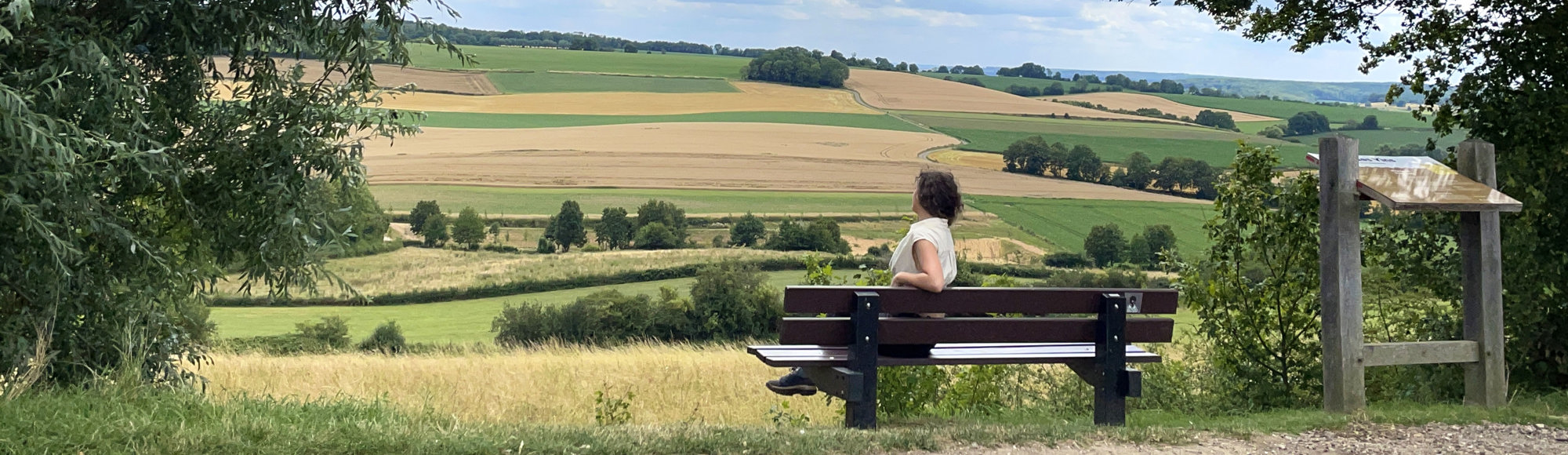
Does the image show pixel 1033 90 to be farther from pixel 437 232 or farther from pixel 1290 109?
pixel 437 232

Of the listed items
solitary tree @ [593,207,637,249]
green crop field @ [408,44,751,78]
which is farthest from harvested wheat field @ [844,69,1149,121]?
solitary tree @ [593,207,637,249]

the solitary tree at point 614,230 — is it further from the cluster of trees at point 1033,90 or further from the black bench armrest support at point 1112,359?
the black bench armrest support at point 1112,359

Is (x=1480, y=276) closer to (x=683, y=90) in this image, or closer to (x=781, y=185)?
(x=781, y=185)

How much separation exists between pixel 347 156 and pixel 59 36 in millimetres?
2040

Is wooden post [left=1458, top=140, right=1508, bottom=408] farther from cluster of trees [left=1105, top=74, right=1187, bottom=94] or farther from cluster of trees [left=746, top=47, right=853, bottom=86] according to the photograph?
cluster of trees [left=1105, top=74, right=1187, bottom=94]

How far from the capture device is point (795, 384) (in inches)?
240

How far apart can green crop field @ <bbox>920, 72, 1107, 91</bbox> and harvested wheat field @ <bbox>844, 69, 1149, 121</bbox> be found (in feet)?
8.60

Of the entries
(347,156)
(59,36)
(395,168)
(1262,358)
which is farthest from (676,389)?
(395,168)

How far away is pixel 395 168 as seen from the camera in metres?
82.6

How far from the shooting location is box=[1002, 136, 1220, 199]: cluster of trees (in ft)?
264

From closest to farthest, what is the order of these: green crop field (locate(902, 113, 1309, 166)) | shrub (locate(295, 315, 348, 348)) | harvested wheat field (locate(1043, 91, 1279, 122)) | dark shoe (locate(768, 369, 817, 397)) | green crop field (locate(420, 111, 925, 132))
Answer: dark shoe (locate(768, 369, 817, 397)), shrub (locate(295, 315, 348, 348)), green crop field (locate(902, 113, 1309, 166)), green crop field (locate(420, 111, 925, 132)), harvested wheat field (locate(1043, 91, 1279, 122))

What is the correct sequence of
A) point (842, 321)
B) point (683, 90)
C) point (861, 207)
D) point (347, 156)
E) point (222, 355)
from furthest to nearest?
point (683, 90), point (861, 207), point (222, 355), point (347, 156), point (842, 321)

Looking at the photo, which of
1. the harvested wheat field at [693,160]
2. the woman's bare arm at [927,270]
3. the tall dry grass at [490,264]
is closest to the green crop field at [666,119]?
the harvested wheat field at [693,160]

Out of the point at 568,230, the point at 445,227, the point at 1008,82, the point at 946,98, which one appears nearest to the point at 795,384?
the point at 445,227
